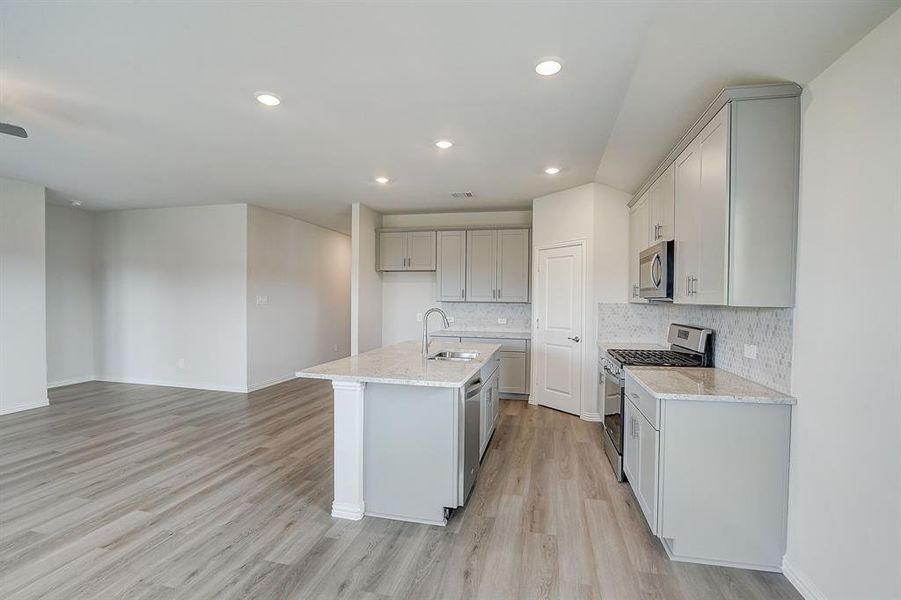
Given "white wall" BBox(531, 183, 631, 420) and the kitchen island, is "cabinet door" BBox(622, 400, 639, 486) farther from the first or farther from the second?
"white wall" BBox(531, 183, 631, 420)

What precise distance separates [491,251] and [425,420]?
11.6ft

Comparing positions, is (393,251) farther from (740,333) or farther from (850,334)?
(850,334)

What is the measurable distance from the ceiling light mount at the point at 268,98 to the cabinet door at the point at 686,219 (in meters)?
2.62

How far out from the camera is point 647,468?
2.36 meters

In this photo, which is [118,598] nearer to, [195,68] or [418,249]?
[195,68]

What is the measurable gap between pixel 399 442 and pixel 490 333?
3136 millimetres

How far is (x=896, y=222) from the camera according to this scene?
149cm

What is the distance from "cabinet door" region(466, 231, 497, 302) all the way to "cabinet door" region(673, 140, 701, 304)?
2965 millimetres

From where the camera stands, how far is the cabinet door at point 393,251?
5.95 m

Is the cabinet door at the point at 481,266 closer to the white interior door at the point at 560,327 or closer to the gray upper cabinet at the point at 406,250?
the gray upper cabinet at the point at 406,250

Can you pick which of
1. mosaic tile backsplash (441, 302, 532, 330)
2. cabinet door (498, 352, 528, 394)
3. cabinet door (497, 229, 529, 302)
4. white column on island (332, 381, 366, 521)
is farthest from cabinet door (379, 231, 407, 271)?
white column on island (332, 381, 366, 521)

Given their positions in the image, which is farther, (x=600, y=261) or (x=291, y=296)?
(x=291, y=296)

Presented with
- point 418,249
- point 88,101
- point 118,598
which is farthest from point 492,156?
point 118,598

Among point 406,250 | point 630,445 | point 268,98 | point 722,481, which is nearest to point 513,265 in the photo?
point 406,250
